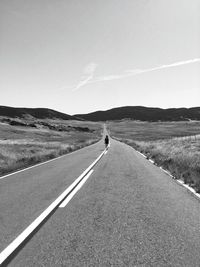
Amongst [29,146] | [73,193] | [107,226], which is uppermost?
[107,226]

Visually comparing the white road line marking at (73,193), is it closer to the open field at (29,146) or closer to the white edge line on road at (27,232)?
the white edge line on road at (27,232)

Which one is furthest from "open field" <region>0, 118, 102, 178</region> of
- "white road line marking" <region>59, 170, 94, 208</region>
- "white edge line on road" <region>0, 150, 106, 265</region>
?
"white edge line on road" <region>0, 150, 106, 265</region>

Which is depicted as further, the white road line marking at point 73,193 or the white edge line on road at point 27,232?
the white road line marking at point 73,193

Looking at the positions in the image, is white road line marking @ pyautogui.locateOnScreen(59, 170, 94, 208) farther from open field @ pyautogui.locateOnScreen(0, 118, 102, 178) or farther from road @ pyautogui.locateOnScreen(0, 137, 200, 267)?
open field @ pyautogui.locateOnScreen(0, 118, 102, 178)

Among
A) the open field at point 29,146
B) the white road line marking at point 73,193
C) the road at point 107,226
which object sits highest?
the road at point 107,226

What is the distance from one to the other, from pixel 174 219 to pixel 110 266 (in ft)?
8.40

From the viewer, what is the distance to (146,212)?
6539mm

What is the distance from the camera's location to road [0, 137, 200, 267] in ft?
13.6

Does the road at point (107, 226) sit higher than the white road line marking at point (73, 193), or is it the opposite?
the road at point (107, 226)

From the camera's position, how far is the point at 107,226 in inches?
219

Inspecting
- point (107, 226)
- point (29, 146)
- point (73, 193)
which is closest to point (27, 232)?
point (107, 226)

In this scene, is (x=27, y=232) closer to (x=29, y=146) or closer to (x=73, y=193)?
(x=73, y=193)

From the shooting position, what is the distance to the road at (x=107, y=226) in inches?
163

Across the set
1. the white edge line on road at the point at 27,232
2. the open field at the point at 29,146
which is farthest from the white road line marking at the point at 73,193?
the open field at the point at 29,146
